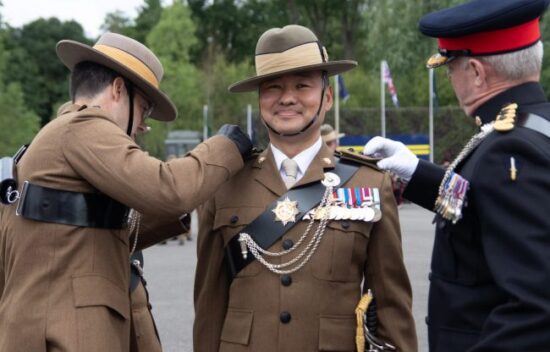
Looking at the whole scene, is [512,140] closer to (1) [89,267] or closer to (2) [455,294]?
(2) [455,294]

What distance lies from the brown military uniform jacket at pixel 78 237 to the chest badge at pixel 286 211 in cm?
44

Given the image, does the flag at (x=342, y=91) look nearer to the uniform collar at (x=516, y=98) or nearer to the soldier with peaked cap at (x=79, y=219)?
the soldier with peaked cap at (x=79, y=219)

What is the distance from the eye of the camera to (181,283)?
436 inches

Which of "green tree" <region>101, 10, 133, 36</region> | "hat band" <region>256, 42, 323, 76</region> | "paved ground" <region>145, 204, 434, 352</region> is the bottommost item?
"paved ground" <region>145, 204, 434, 352</region>

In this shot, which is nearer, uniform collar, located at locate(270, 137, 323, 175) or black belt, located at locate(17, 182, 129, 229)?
black belt, located at locate(17, 182, 129, 229)

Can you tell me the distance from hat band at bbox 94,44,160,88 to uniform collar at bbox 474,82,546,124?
4.65ft

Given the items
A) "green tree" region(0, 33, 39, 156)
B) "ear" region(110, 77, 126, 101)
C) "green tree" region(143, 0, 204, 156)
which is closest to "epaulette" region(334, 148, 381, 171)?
"ear" region(110, 77, 126, 101)

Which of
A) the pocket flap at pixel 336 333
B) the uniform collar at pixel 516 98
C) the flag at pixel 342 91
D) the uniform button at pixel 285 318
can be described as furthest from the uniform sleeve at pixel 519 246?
the flag at pixel 342 91

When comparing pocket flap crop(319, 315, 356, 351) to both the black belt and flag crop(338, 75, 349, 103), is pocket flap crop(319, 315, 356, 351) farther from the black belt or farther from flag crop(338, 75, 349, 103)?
flag crop(338, 75, 349, 103)

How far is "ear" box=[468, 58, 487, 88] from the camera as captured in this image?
2.72 meters

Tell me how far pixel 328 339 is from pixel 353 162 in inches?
31.0

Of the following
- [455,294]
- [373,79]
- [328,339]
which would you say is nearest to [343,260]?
[328,339]

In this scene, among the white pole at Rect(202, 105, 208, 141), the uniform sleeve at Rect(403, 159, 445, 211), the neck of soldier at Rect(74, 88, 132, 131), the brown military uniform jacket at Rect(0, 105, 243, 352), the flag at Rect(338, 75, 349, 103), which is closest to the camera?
the uniform sleeve at Rect(403, 159, 445, 211)

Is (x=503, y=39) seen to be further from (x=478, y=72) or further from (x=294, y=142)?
(x=294, y=142)
